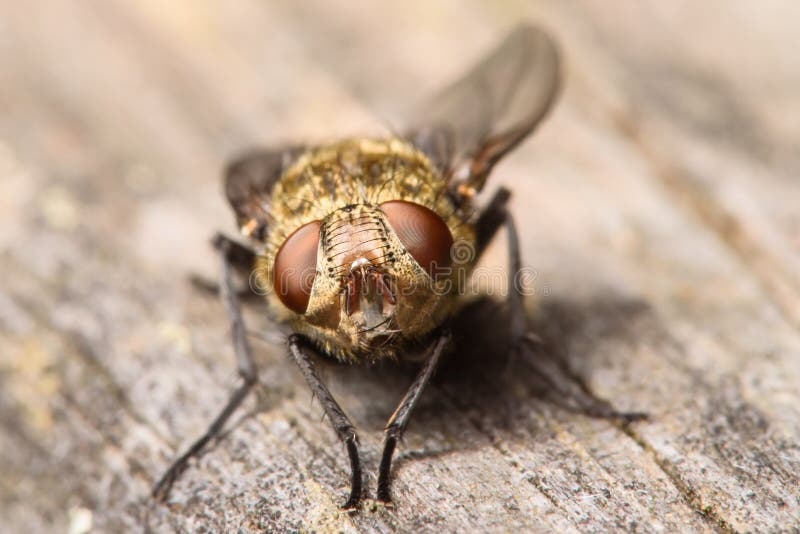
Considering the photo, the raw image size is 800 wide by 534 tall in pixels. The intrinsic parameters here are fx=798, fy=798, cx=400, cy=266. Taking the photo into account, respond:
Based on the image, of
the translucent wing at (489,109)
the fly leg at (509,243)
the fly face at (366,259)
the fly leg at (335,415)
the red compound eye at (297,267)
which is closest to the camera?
the fly leg at (335,415)

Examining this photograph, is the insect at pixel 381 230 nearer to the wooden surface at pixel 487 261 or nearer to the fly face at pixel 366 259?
the fly face at pixel 366 259

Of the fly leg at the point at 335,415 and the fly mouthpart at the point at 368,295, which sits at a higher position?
the fly mouthpart at the point at 368,295

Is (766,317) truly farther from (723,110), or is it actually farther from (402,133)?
(402,133)

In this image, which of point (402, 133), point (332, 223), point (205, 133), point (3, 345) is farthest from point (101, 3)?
point (332, 223)

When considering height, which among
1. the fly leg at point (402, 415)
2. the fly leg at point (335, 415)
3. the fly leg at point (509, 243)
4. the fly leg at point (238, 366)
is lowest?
the fly leg at point (238, 366)

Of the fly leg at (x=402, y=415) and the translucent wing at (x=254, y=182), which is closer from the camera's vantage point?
the fly leg at (x=402, y=415)

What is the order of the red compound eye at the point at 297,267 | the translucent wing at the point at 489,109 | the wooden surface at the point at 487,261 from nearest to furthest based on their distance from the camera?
the wooden surface at the point at 487,261, the red compound eye at the point at 297,267, the translucent wing at the point at 489,109

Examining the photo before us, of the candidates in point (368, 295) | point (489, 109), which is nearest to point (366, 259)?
point (368, 295)

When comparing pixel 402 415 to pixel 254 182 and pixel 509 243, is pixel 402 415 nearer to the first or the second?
pixel 509 243

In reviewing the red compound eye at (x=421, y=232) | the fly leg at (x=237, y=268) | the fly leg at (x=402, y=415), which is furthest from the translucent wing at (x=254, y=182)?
the fly leg at (x=402, y=415)
